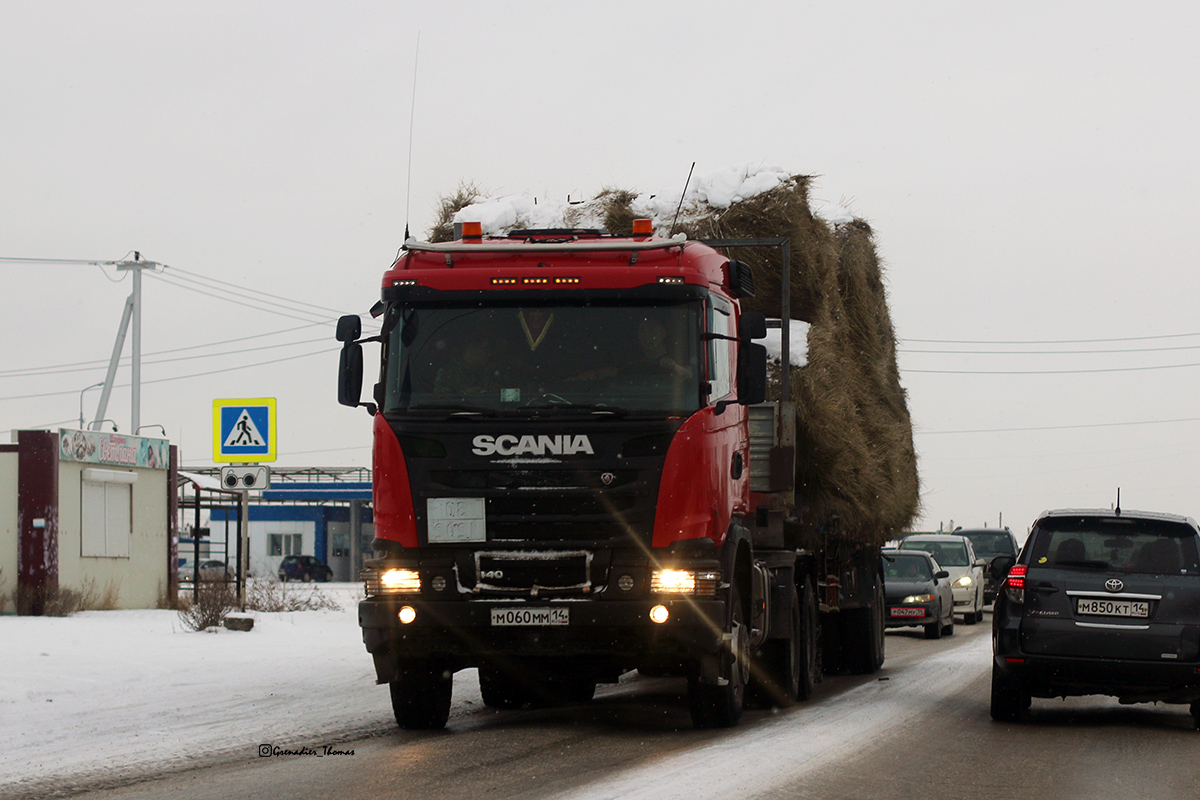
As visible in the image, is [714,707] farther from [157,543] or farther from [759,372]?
[157,543]

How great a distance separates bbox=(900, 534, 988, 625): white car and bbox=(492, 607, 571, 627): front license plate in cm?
2149

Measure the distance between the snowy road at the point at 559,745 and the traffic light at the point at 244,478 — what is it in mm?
4586

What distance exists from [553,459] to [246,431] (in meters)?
11.1

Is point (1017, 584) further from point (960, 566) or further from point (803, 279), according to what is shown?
point (960, 566)

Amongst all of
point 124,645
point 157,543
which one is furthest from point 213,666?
point 157,543

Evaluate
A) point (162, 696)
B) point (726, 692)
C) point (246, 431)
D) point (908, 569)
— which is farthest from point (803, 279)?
point (908, 569)

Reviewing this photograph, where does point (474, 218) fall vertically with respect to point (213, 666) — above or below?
above

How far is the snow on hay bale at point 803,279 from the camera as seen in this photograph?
13.6 meters

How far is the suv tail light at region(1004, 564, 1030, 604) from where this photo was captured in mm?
11906

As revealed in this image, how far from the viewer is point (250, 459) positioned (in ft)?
67.3

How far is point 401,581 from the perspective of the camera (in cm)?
1038

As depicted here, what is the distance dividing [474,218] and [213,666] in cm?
552

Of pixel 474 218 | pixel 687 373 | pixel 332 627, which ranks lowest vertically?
pixel 332 627

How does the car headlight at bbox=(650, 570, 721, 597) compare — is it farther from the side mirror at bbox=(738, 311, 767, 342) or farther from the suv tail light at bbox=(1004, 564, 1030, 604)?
the suv tail light at bbox=(1004, 564, 1030, 604)
